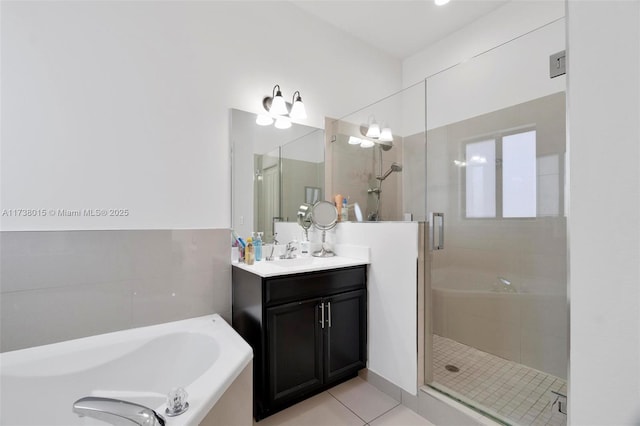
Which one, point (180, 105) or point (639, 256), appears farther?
point (180, 105)

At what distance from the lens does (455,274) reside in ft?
7.23

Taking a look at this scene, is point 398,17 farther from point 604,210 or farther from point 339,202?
point 604,210

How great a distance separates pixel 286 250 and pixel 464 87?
6.76ft

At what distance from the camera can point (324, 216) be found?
90.7 inches

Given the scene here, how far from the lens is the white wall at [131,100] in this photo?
4.27ft

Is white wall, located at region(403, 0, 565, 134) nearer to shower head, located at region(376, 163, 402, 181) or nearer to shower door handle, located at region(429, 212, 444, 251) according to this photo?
shower head, located at region(376, 163, 402, 181)

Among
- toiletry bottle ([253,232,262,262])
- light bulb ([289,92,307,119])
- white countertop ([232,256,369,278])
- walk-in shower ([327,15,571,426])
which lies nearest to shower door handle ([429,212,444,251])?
walk-in shower ([327,15,571,426])

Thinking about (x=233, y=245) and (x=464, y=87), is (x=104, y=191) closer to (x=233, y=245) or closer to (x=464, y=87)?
(x=233, y=245)

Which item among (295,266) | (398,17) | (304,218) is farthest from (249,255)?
(398,17)

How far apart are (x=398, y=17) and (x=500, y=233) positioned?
205 cm

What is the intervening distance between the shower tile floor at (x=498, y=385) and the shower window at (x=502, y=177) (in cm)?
107

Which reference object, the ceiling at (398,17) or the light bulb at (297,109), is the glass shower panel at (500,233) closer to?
the ceiling at (398,17)

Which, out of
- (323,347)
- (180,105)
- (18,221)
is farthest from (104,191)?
(323,347)

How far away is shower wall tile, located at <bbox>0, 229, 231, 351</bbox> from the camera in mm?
1277
